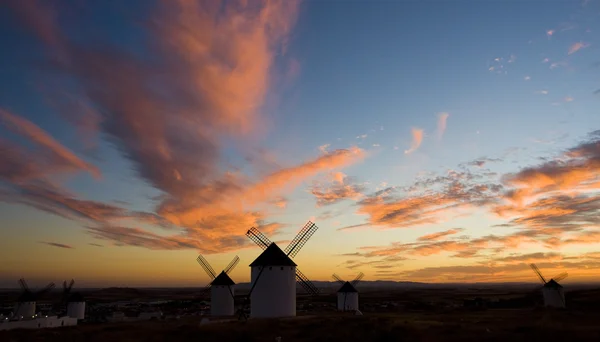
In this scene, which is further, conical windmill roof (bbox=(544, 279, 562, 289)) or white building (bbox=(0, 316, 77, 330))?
conical windmill roof (bbox=(544, 279, 562, 289))

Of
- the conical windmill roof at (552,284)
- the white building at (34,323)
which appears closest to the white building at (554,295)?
the conical windmill roof at (552,284)

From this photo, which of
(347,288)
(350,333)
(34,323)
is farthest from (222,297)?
(350,333)

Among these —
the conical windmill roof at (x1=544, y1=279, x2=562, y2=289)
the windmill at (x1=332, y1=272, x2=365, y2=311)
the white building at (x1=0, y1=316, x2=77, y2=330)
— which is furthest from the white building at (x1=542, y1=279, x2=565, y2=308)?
the white building at (x1=0, y1=316, x2=77, y2=330)

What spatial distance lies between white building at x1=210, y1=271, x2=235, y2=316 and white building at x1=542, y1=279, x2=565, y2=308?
5207 centimetres

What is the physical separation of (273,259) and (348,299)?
90.9 feet

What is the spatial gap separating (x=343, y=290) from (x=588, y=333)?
48498 millimetres

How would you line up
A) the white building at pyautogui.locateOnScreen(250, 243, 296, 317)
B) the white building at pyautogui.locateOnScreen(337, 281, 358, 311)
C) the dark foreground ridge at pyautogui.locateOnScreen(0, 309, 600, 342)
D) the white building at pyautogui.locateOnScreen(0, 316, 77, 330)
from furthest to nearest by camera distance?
the white building at pyautogui.locateOnScreen(337, 281, 358, 311) < the white building at pyautogui.locateOnScreen(0, 316, 77, 330) < the white building at pyautogui.locateOnScreen(250, 243, 296, 317) < the dark foreground ridge at pyautogui.locateOnScreen(0, 309, 600, 342)

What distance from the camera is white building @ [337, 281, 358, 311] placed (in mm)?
70562

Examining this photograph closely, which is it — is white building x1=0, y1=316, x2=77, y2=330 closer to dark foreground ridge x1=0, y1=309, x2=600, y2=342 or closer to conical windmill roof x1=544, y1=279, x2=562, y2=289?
dark foreground ridge x1=0, y1=309, x2=600, y2=342

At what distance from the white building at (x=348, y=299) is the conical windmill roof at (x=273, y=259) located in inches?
987

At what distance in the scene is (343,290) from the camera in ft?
235

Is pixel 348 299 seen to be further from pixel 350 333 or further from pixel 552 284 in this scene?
pixel 350 333

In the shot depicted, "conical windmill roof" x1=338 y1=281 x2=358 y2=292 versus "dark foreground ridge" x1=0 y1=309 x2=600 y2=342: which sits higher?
"conical windmill roof" x1=338 y1=281 x2=358 y2=292

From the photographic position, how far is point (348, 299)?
7069cm
